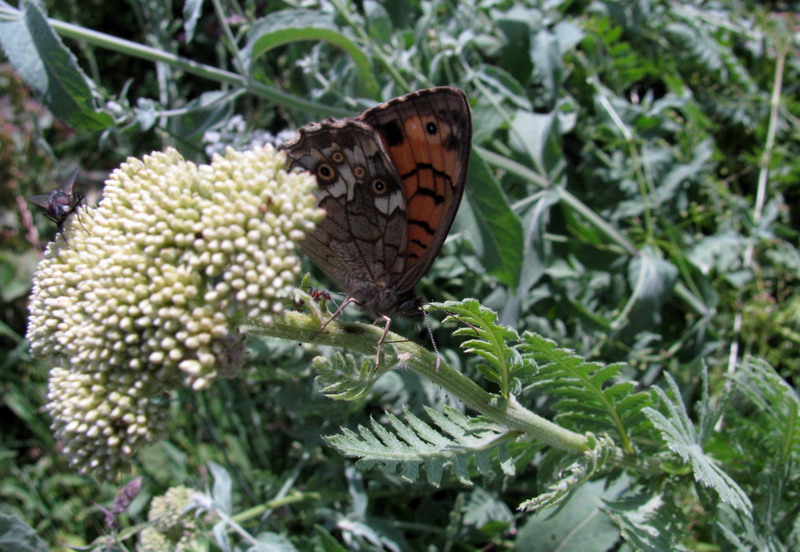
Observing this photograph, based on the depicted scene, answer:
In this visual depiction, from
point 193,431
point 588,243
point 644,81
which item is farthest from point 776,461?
point 193,431

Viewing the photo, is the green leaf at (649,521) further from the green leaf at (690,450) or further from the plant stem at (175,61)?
the plant stem at (175,61)

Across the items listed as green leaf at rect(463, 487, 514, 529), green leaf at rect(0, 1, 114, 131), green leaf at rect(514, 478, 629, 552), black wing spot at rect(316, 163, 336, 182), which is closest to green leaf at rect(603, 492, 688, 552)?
green leaf at rect(514, 478, 629, 552)

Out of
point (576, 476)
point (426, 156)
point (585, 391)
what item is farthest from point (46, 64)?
point (576, 476)

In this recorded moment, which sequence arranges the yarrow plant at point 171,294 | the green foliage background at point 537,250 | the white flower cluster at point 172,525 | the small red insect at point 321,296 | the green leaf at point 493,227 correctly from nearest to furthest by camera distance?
1. the yarrow plant at point 171,294
2. the small red insect at point 321,296
3. the green foliage background at point 537,250
4. the white flower cluster at point 172,525
5. the green leaf at point 493,227

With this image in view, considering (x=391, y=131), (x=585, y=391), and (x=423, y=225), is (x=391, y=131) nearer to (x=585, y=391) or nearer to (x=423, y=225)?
(x=423, y=225)

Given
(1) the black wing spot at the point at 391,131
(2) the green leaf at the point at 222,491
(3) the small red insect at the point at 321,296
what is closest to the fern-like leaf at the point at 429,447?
(3) the small red insect at the point at 321,296
